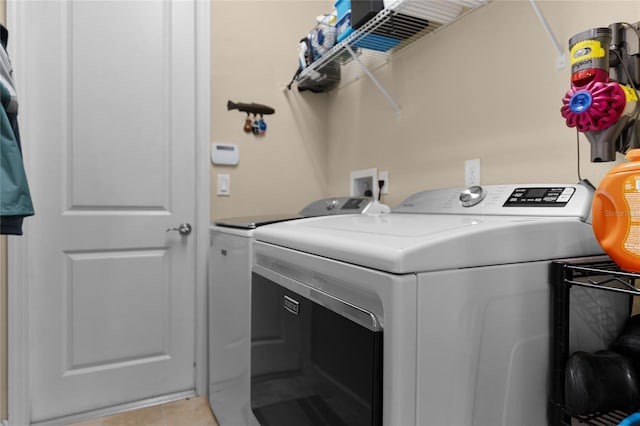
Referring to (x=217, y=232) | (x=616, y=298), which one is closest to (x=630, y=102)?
(x=616, y=298)

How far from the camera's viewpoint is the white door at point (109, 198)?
182cm

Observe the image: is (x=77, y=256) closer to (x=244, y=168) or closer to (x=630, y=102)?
(x=244, y=168)

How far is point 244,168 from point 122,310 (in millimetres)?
998

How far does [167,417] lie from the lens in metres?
1.91

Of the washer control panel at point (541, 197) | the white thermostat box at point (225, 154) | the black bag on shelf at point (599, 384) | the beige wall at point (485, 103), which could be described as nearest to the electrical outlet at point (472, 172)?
the beige wall at point (485, 103)

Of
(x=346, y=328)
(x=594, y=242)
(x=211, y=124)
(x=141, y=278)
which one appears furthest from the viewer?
(x=211, y=124)

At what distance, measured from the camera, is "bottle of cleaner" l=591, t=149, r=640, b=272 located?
0.71m

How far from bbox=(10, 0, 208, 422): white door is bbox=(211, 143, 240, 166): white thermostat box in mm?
116

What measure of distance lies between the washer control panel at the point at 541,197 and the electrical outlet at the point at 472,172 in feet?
1.14

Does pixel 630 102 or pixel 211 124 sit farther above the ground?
pixel 211 124

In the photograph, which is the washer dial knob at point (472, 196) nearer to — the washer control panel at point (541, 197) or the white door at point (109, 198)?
the washer control panel at point (541, 197)

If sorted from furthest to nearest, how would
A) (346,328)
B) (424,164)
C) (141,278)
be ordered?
(141,278)
(424,164)
(346,328)

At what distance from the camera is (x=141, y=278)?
2.02 meters

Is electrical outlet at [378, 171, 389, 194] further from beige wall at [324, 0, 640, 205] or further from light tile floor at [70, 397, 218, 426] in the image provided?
light tile floor at [70, 397, 218, 426]
